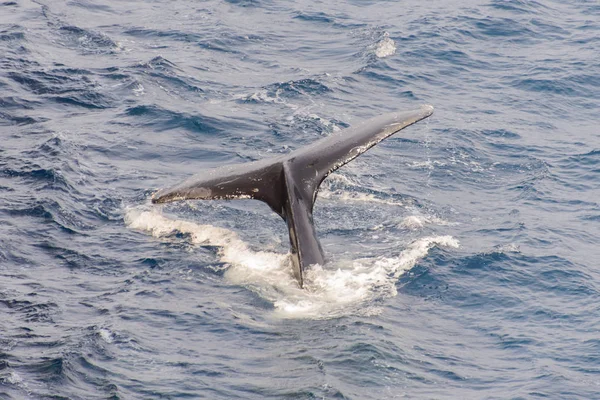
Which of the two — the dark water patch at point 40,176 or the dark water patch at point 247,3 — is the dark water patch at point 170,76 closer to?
the dark water patch at point 40,176

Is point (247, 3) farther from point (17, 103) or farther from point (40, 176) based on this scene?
point (40, 176)

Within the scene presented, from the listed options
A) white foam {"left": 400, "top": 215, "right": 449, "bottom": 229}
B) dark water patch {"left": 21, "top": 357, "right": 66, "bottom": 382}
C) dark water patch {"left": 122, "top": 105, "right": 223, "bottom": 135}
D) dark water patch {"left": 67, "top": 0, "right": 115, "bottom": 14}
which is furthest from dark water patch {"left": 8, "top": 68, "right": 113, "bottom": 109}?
dark water patch {"left": 21, "top": 357, "right": 66, "bottom": 382}

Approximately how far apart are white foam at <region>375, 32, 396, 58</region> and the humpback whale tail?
15926 millimetres

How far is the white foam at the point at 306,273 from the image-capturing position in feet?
56.7

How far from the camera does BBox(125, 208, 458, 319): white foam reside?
17297mm

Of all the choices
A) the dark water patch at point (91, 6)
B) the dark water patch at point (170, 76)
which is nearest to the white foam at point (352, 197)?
the dark water patch at point (170, 76)

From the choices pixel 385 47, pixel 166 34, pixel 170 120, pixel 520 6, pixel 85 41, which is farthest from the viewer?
pixel 520 6

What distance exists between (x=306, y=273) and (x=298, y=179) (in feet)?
5.41

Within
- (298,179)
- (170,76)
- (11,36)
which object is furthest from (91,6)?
(298,179)

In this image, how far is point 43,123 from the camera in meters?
25.5

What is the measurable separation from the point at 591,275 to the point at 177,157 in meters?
10.3

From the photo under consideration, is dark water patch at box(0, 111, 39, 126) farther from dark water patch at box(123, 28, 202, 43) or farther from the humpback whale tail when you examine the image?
the humpback whale tail

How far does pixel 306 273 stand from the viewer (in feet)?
56.9

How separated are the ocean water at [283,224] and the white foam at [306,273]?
48 millimetres
